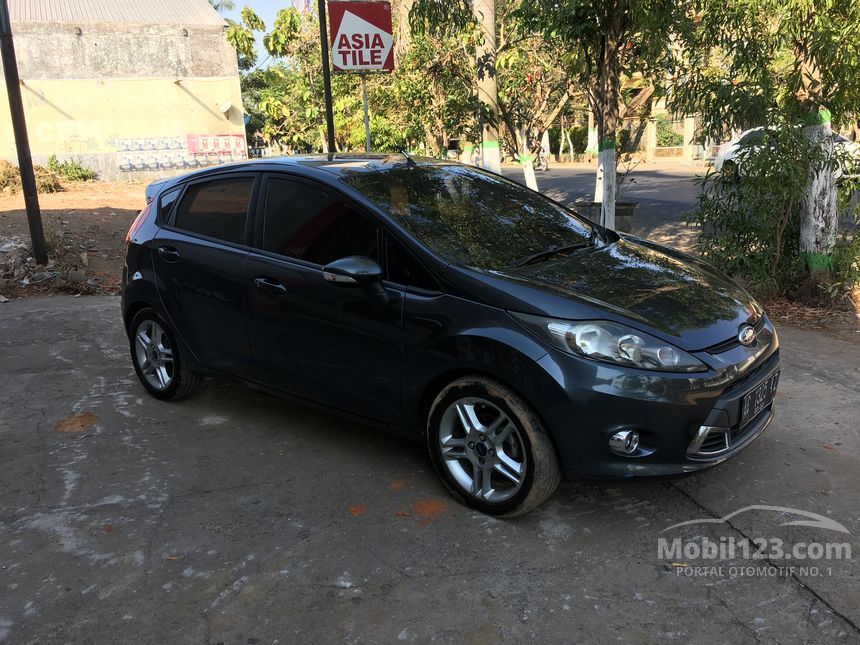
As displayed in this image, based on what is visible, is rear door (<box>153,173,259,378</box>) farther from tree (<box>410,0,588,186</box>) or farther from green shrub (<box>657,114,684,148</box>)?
green shrub (<box>657,114,684,148</box>)

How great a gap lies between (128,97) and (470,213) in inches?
995

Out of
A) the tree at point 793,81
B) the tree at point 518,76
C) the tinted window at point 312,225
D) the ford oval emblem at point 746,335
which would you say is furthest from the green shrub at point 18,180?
the ford oval emblem at point 746,335

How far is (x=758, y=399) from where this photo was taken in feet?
10.7

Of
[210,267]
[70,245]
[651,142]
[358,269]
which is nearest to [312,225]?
[358,269]

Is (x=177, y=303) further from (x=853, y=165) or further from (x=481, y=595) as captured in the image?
(x=853, y=165)

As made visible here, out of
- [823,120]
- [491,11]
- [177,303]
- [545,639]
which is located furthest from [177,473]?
[491,11]

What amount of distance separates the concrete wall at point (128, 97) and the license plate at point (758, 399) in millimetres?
25897

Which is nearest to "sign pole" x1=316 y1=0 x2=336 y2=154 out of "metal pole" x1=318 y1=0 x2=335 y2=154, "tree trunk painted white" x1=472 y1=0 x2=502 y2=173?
"metal pole" x1=318 y1=0 x2=335 y2=154

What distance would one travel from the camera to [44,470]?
157 inches

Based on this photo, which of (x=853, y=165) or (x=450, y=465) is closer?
(x=450, y=465)

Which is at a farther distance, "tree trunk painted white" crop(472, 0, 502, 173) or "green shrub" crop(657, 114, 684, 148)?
"green shrub" crop(657, 114, 684, 148)

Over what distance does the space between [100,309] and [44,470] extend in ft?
13.5

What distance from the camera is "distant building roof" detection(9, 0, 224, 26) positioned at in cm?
2503

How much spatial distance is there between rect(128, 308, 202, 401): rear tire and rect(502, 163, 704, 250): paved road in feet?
16.1
